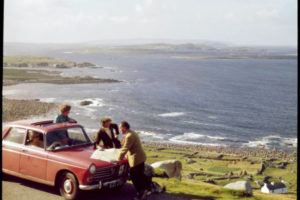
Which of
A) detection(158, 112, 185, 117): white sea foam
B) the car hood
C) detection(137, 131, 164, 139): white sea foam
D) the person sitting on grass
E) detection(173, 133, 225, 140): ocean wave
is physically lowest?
detection(173, 133, 225, 140): ocean wave

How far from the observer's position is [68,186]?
10039mm

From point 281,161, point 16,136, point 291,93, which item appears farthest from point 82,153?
point 291,93

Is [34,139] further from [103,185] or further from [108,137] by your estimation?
[103,185]

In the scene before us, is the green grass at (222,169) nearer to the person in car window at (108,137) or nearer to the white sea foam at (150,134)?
the white sea foam at (150,134)

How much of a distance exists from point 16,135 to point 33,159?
1.12 metres

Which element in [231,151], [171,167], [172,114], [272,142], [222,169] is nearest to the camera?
[171,167]

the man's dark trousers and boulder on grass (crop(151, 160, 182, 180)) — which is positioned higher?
the man's dark trousers

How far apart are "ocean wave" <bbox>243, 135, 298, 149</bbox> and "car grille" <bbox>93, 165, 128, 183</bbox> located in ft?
185

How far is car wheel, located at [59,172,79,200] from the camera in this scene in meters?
9.89

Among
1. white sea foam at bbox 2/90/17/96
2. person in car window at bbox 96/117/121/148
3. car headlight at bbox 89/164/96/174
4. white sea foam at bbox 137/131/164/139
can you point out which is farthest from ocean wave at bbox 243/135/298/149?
white sea foam at bbox 2/90/17/96

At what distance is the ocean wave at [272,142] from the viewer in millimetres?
64506

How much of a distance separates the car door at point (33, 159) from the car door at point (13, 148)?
174 mm

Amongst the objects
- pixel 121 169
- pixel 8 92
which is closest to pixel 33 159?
pixel 121 169

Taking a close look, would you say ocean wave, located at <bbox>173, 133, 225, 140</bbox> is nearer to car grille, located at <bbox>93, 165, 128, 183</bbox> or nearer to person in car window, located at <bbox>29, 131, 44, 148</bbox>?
person in car window, located at <bbox>29, 131, 44, 148</bbox>
